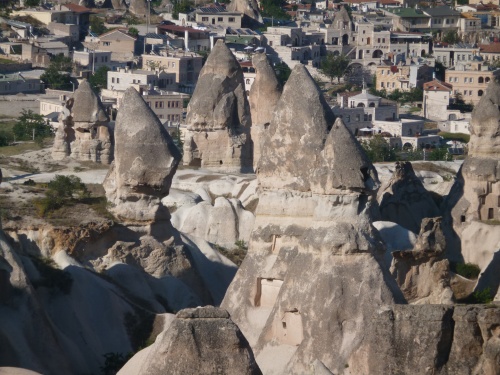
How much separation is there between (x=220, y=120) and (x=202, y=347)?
2315 cm

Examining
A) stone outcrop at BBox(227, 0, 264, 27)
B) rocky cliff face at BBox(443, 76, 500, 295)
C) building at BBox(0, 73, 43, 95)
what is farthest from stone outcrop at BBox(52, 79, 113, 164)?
stone outcrop at BBox(227, 0, 264, 27)

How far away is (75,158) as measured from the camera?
1668 inches

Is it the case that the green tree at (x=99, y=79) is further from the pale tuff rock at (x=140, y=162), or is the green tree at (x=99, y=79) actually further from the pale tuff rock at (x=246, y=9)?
the pale tuff rock at (x=140, y=162)

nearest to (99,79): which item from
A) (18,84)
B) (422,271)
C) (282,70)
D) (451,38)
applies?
(18,84)

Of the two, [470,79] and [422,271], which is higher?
[422,271]

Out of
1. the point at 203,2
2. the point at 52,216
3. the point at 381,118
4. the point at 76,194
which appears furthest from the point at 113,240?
the point at 203,2

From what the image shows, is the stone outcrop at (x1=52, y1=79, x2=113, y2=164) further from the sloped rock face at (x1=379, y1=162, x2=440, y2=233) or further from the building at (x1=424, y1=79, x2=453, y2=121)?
the building at (x1=424, y1=79, x2=453, y2=121)

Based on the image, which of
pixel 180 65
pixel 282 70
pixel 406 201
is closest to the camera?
pixel 406 201

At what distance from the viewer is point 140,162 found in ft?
95.5

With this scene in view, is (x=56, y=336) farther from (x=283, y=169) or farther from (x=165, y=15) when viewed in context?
(x=165, y=15)

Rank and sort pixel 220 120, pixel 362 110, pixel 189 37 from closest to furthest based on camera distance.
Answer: pixel 220 120, pixel 362 110, pixel 189 37

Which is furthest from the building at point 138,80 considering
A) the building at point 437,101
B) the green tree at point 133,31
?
the green tree at point 133,31

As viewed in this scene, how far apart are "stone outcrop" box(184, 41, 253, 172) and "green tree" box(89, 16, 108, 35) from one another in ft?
225

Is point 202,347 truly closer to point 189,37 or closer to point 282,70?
point 282,70
